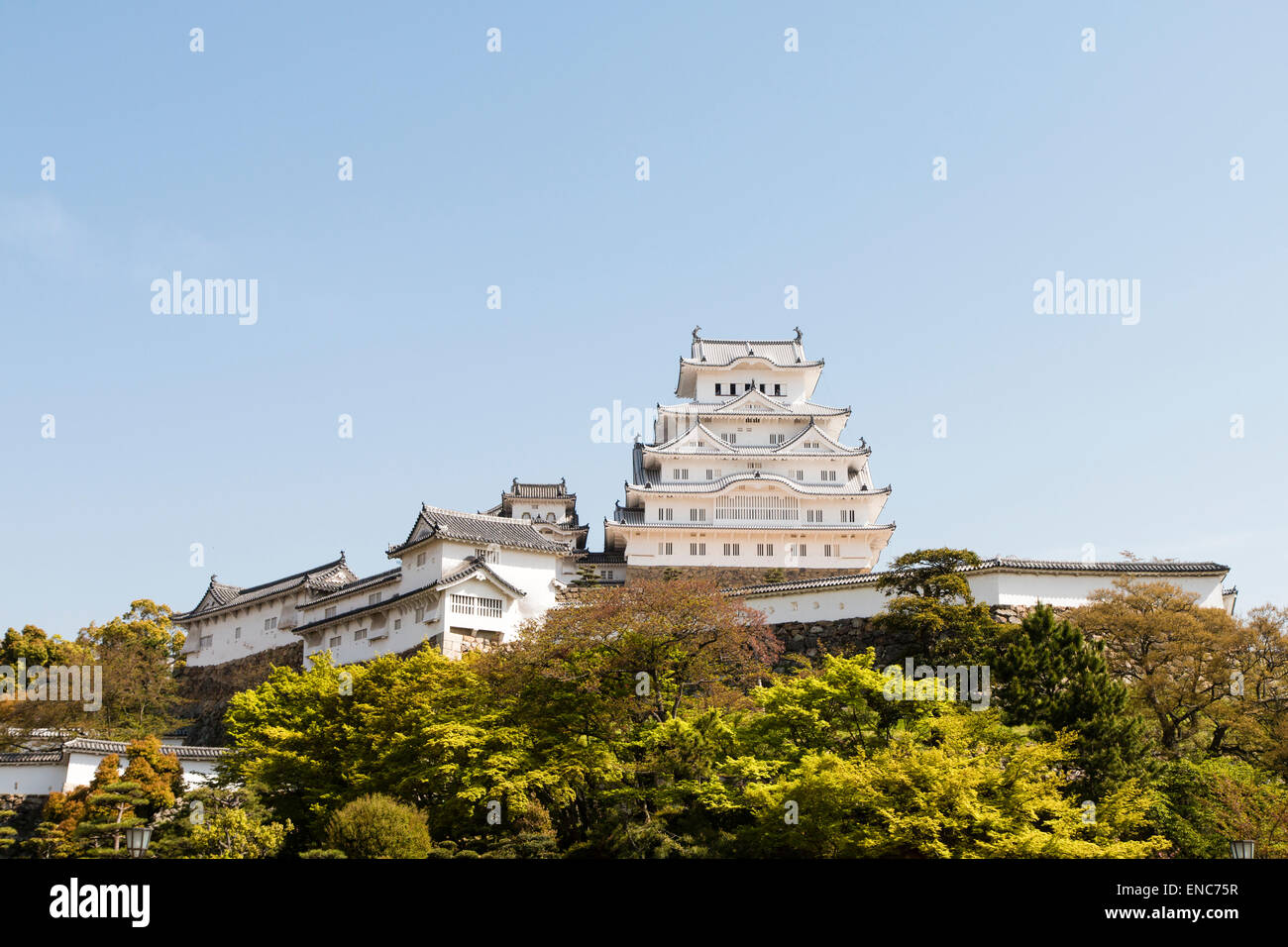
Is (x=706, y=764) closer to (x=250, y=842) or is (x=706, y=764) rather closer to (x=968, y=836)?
(x=968, y=836)

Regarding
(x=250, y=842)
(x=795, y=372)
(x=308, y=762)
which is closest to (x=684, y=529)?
(x=795, y=372)

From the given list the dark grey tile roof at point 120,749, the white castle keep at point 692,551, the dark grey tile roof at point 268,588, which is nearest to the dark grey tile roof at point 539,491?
the white castle keep at point 692,551

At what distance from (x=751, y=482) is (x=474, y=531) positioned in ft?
46.5

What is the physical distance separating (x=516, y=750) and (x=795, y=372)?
115 feet

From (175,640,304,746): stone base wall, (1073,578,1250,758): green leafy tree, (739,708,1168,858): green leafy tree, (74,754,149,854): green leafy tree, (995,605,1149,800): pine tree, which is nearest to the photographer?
(739,708,1168,858): green leafy tree

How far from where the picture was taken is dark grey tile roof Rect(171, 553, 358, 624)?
4336 centimetres

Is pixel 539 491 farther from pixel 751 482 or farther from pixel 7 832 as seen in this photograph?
pixel 7 832

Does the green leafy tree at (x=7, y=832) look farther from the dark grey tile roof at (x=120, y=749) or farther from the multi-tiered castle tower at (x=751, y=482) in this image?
the multi-tiered castle tower at (x=751, y=482)

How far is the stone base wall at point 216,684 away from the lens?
40438mm

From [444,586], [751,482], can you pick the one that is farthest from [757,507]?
[444,586]

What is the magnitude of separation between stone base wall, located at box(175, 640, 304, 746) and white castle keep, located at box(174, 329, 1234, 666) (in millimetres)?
516

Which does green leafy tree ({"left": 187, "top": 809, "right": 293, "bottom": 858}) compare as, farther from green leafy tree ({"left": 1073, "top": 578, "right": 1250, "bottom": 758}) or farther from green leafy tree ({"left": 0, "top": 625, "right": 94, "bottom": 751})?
green leafy tree ({"left": 1073, "top": 578, "right": 1250, "bottom": 758})

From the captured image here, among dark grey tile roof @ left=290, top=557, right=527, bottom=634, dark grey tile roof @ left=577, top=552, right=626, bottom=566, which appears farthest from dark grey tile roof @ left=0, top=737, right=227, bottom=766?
dark grey tile roof @ left=577, top=552, right=626, bottom=566
